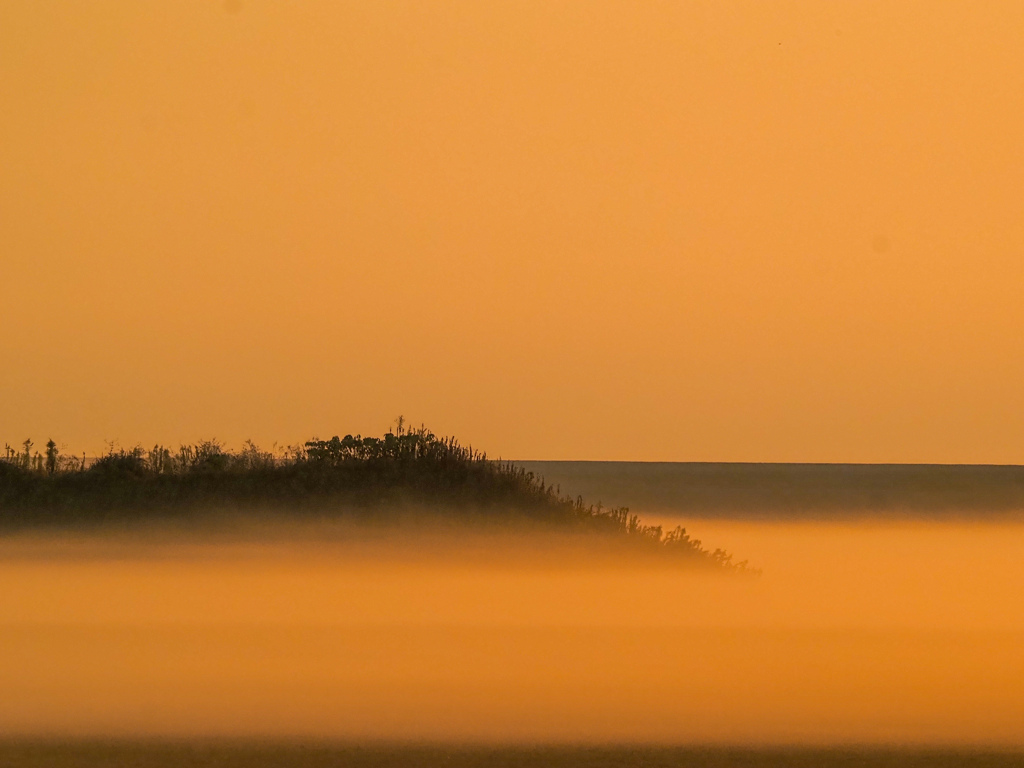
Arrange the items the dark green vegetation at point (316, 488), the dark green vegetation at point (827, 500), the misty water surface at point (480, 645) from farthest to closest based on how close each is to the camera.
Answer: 1. the dark green vegetation at point (827, 500)
2. the dark green vegetation at point (316, 488)
3. the misty water surface at point (480, 645)

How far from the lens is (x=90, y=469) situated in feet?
92.2

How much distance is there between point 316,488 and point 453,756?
16330 mm

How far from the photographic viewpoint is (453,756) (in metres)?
11.1

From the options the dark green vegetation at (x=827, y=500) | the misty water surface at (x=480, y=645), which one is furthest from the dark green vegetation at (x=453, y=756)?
the dark green vegetation at (x=827, y=500)

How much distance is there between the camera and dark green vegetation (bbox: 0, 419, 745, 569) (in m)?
26.5

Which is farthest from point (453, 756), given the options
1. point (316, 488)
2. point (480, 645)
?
point (316, 488)

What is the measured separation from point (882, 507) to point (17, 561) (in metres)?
50.1

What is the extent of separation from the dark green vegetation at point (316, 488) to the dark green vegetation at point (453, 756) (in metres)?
14.6

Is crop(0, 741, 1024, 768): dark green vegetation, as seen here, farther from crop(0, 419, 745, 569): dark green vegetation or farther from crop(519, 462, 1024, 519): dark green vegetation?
crop(519, 462, 1024, 519): dark green vegetation

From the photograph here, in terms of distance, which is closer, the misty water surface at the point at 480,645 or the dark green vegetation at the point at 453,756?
the dark green vegetation at the point at 453,756

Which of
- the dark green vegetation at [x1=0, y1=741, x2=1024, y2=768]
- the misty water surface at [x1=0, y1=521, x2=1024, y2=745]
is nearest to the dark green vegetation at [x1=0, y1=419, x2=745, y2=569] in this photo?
the misty water surface at [x1=0, y1=521, x2=1024, y2=745]

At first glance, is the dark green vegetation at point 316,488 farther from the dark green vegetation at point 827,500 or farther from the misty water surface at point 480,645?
the dark green vegetation at point 827,500

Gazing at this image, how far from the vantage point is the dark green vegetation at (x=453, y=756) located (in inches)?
428

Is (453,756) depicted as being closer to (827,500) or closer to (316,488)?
(316,488)
